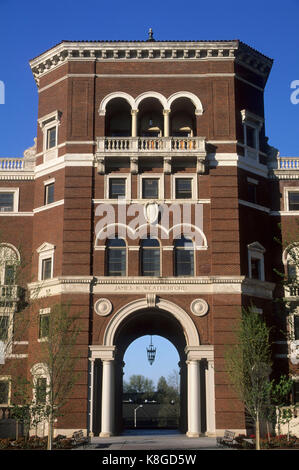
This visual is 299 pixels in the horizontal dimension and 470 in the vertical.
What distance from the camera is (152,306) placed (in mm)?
40062

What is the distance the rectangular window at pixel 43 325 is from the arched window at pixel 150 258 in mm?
5962

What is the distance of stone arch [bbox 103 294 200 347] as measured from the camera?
3962 centimetres

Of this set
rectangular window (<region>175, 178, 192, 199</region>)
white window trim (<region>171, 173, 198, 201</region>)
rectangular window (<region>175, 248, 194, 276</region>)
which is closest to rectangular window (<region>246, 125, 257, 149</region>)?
white window trim (<region>171, 173, 198, 201</region>)

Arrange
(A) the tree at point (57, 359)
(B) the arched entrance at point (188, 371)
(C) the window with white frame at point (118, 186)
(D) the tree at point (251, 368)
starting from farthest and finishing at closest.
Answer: (C) the window with white frame at point (118, 186) → (B) the arched entrance at point (188, 371) → (D) the tree at point (251, 368) → (A) the tree at point (57, 359)

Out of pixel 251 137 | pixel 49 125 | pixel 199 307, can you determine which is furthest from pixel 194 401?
pixel 49 125

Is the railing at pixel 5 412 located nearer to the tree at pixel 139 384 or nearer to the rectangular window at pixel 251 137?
the rectangular window at pixel 251 137

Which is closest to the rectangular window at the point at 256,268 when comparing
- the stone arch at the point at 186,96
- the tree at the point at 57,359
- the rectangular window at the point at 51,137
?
the stone arch at the point at 186,96

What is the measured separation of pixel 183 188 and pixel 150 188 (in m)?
1.92

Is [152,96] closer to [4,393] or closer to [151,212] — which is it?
[151,212]

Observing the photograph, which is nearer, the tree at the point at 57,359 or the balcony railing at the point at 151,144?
the tree at the point at 57,359

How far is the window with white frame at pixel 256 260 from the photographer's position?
137 ft
